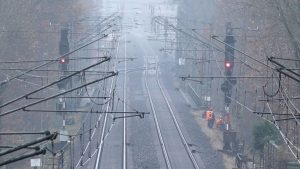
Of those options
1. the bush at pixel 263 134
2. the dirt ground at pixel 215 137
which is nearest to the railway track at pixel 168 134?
the dirt ground at pixel 215 137

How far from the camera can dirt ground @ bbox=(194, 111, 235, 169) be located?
2743cm

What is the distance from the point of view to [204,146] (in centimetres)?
3005

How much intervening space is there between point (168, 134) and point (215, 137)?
2.54 meters

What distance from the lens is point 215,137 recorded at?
3278 centimetres

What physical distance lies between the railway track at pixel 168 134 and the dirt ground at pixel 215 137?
147 cm

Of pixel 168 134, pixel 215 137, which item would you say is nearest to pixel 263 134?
pixel 215 137

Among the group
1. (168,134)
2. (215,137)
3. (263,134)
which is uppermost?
(263,134)

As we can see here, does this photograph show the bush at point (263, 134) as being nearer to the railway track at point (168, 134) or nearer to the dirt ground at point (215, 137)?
the dirt ground at point (215, 137)

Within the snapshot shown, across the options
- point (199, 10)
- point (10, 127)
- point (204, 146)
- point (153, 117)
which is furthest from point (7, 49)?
point (199, 10)

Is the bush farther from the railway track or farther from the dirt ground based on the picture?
the railway track

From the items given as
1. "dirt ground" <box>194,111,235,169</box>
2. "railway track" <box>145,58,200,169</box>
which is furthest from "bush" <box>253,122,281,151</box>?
"railway track" <box>145,58,200,169</box>

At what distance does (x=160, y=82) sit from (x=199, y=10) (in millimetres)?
8150

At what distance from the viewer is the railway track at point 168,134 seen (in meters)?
27.1

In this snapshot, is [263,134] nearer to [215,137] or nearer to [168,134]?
[215,137]
